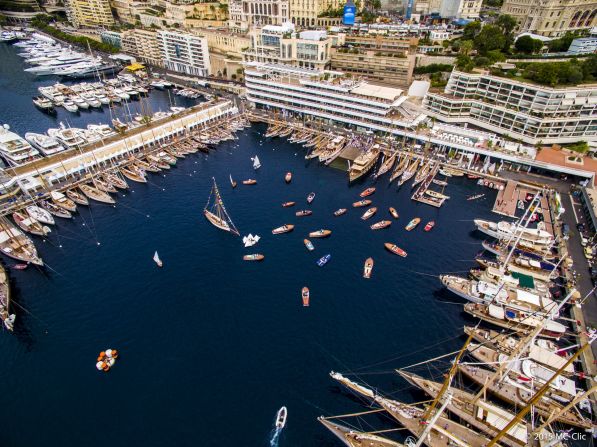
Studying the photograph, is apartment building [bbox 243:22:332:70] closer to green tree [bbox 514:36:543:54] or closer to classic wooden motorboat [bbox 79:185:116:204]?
green tree [bbox 514:36:543:54]

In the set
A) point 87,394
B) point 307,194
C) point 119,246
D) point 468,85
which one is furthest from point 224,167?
point 468,85

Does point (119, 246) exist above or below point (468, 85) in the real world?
below

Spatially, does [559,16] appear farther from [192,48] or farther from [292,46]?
[192,48]

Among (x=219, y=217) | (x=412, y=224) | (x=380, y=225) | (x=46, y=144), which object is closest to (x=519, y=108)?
(x=412, y=224)

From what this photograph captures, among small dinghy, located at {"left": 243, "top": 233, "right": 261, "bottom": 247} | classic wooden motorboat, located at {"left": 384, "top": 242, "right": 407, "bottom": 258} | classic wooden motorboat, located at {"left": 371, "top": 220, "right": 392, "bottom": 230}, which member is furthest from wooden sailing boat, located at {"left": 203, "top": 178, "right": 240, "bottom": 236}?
classic wooden motorboat, located at {"left": 384, "top": 242, "right": 407, "bottom": 258}

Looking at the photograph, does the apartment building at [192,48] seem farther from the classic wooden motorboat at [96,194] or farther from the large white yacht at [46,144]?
the classic wooden motorboat at [96,194]

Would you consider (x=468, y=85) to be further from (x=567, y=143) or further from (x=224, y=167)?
(x=224, y=167)
